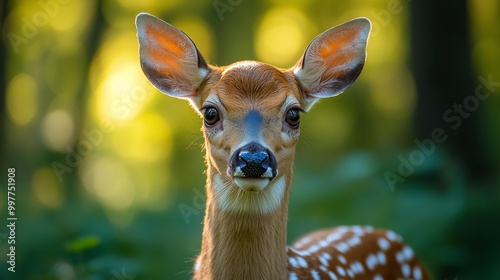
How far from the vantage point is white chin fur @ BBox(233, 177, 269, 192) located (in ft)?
14.3

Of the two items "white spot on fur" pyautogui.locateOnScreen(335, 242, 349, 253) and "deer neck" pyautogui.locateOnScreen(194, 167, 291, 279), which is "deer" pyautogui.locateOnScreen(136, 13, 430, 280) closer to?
"deer neck" pyautogui.locateOnScreen(194, 167, 291, 279)

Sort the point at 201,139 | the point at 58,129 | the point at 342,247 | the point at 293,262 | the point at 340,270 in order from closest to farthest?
the point at 293,262 → the point at 340,270 → the point at 342,247 → the point at 201,139 → the point at 58,129

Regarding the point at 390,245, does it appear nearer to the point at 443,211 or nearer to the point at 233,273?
the point at 233,273

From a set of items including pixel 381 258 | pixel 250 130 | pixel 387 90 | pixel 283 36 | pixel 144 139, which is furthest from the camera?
pixel 144 139

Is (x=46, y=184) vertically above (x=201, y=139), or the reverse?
(x=46, y=184)

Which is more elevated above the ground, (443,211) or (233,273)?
(443,211)

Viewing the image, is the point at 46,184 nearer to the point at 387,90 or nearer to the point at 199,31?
the point at 199,31

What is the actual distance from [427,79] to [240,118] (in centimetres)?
695

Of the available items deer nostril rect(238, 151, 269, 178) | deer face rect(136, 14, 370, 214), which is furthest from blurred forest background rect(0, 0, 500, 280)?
deer nostril rect(238, 151, 269, 178)

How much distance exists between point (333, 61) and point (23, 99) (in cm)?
1981

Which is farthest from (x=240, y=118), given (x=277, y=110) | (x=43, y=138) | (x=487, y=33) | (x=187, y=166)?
(x=187, y=166)

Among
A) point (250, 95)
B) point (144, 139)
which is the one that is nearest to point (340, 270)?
point (250, 95)

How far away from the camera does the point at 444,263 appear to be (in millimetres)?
8758

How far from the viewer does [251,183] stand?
4375mm
